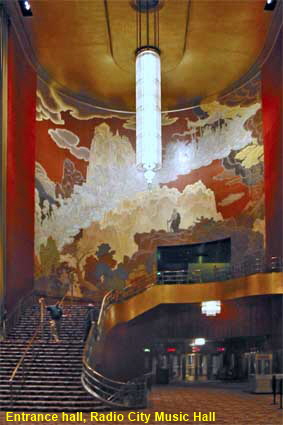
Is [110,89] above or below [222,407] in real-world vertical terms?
above

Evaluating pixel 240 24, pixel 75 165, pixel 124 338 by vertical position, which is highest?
pixel 240 24

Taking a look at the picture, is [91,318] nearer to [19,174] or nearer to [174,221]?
[19,174]

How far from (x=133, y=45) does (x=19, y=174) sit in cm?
666

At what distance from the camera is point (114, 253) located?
24.4 meters

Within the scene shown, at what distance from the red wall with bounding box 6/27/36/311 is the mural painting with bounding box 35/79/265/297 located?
3.65 feet

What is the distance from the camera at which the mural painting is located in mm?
23078

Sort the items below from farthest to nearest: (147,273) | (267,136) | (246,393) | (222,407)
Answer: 1. (147,273)
2. (267,136)
3. (246,393)
4. (222,407)

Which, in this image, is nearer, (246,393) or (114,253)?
(246,393)

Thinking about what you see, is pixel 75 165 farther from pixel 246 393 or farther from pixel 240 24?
pixel 246 393

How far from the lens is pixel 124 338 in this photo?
22109 millimetres

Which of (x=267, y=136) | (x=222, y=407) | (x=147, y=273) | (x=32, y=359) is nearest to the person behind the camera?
(x=222, y=407)

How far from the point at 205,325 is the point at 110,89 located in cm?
1079

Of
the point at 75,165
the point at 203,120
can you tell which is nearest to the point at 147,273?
the point at 75,165

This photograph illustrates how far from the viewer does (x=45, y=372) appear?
13.9 metres
